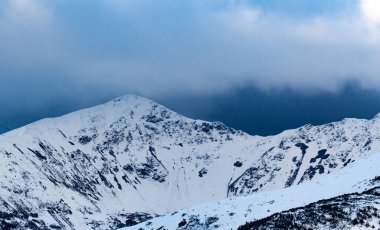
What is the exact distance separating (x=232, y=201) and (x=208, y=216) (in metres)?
13.9

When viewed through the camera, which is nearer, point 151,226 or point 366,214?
point 366,214

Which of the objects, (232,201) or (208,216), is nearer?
(208,216)

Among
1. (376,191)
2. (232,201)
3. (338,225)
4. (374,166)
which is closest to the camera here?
(338,225)

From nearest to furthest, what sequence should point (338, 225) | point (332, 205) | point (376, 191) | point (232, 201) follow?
1. point (338, 225)
2. point (332, 205)
3. point (376, 191)
4. point (232, 201)

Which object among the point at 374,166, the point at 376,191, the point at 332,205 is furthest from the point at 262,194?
the point at 332,205

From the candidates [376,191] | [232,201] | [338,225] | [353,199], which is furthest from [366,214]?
[232,201]

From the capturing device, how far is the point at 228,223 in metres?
170

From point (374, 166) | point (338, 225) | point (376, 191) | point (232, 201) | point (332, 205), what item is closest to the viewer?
point (338, 225)

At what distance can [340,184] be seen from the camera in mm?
175125

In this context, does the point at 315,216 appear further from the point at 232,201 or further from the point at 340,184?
the point at 232,201

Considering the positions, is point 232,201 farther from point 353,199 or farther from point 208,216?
point 353,199

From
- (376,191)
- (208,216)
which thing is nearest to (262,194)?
(208,216)

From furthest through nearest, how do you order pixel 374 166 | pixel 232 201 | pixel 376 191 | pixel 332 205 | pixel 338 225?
1. pixel 232 201
2. pixel 374 166
3. pixel 376 191
4. pixel 332 205
5. pixel 338 225

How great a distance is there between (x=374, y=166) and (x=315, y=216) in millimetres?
92962
